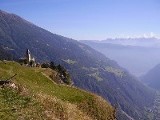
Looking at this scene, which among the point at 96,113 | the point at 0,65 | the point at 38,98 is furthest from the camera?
the point at 0,65

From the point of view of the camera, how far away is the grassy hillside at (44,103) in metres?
28.8

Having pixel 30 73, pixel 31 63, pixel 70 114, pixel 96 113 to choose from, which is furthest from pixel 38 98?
pixel 31 63

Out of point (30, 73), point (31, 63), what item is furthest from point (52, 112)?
point (31, 63)

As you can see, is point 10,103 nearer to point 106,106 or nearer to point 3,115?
point 3,115

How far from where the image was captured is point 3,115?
2644cm

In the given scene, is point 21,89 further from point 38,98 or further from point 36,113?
point 36,113

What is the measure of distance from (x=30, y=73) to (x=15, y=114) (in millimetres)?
24659

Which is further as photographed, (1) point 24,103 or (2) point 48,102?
(2) point 48,102

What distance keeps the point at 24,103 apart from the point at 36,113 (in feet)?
8.26

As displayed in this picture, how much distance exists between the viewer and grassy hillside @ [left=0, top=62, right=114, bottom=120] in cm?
2875

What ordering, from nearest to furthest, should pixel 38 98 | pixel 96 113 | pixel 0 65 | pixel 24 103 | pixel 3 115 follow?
pixel 3 115, pixel 24 103, pixel 38 98, pixel 96 113, pixel 0 65

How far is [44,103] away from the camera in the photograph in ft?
109

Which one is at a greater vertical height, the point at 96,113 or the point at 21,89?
the point at 21,89

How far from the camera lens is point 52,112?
105ft
